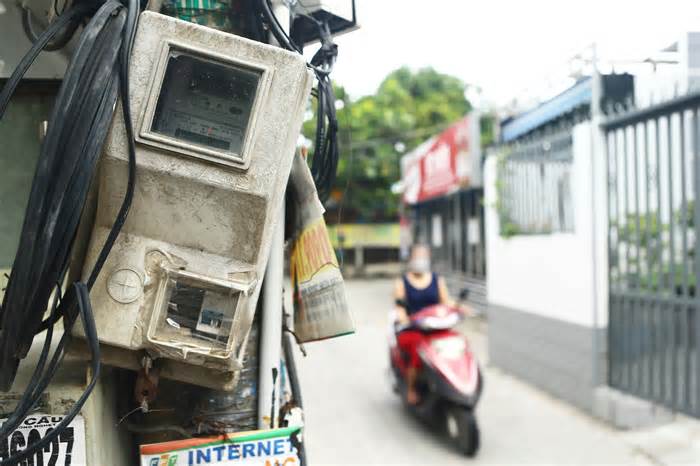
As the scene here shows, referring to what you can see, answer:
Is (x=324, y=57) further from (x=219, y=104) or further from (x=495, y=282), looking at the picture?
(x=495, y=282)

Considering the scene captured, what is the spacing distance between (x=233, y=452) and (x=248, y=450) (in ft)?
0.14

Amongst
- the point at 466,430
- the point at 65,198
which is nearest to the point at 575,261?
the point at 466,430

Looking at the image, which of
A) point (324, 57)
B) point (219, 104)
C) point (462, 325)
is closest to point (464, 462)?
point (324, 57)

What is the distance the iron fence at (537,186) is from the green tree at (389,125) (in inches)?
465

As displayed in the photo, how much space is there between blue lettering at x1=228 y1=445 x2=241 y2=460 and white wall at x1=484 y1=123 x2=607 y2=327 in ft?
14.0

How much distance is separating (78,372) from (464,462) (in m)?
3.48

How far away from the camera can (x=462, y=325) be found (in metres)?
10.6

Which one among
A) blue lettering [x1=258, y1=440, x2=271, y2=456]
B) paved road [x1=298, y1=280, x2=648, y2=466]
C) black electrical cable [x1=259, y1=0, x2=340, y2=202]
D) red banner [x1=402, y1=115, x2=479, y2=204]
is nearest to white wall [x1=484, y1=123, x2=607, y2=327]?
paved road [x1=298, y1=280, x2=648, y2=466]

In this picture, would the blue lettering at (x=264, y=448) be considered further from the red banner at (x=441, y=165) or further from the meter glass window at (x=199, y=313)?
the red banner at (x=441, y=165)

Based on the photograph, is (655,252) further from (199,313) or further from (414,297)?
(199,313)

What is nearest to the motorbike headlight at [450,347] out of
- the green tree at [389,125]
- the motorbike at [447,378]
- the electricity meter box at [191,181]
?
the motorbike at [447,378]

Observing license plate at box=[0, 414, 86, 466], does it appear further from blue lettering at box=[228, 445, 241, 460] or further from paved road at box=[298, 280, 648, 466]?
paved road at box=[298, 280, 648, 466]

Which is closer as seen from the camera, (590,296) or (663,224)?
(663,224)

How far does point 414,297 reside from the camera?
538 centimetres
